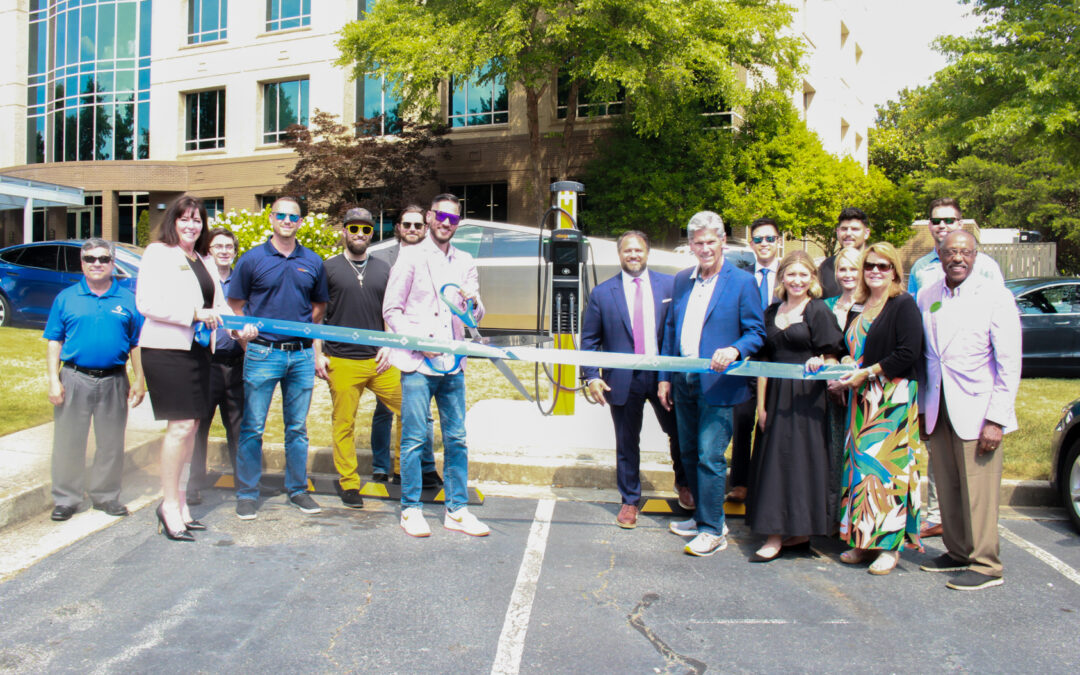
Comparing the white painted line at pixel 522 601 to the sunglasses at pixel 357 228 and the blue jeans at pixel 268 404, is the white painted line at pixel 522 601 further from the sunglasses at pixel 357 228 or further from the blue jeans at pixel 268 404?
the sunglasses at pixel 357 228

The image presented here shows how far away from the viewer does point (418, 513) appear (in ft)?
16.9

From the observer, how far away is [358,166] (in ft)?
73.4

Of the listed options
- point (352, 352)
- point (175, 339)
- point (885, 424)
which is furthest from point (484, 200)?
point (885, 424)

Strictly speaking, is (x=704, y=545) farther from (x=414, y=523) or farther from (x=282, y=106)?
(x=282, y=106)

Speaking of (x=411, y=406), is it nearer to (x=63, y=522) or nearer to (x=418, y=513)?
(x=418, y=513)

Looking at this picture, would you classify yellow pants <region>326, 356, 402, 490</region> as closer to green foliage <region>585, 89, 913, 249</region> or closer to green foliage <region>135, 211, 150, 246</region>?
green foliage <region>585, 89, 913, 249</region>

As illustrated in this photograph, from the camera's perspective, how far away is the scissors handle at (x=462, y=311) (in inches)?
205

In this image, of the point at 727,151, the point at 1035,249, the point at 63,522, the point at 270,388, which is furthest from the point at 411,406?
the point at 1035,249

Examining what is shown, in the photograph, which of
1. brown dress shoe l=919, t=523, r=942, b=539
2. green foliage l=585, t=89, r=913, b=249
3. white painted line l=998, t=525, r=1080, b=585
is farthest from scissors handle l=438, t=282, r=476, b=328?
green foliage l=585, t=89, r=913, b=249

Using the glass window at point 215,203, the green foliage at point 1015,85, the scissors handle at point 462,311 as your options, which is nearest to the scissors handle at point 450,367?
the scissors handle at point 462,311

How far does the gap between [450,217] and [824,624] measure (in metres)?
3.10

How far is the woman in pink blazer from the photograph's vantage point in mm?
4742

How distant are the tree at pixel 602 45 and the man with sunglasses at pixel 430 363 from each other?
40.1ft

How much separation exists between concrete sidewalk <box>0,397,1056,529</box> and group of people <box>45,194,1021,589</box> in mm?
569
